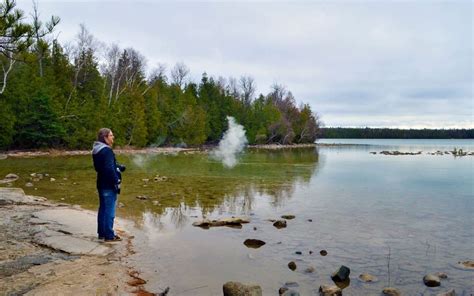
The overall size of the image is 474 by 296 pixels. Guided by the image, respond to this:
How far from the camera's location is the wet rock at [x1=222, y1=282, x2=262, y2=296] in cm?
588

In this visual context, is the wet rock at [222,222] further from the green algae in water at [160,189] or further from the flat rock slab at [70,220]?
the flat rock slab at [70,220]

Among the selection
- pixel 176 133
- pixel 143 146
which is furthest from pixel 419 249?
pixel 176 133

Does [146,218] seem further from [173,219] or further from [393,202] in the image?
[393,202]

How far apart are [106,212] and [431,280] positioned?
631 centimetres

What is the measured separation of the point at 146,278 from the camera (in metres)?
6.75

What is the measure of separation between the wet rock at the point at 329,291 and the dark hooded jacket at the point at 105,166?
4569mm

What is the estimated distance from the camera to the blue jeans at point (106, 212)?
8.43 meters

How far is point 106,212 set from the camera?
27.7ft

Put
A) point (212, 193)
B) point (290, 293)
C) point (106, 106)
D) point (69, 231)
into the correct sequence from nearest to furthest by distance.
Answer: point (290, 293) → point (69, 231) → point (212, 193) → point (106, 106)

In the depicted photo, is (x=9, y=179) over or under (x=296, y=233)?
over

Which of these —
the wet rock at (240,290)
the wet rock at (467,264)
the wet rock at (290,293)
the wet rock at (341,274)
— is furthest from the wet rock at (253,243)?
the wet rock at (467,264)

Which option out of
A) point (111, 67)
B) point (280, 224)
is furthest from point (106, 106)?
point (280, 224)

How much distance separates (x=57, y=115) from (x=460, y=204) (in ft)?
129

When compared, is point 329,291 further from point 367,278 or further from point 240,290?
point 240,290
